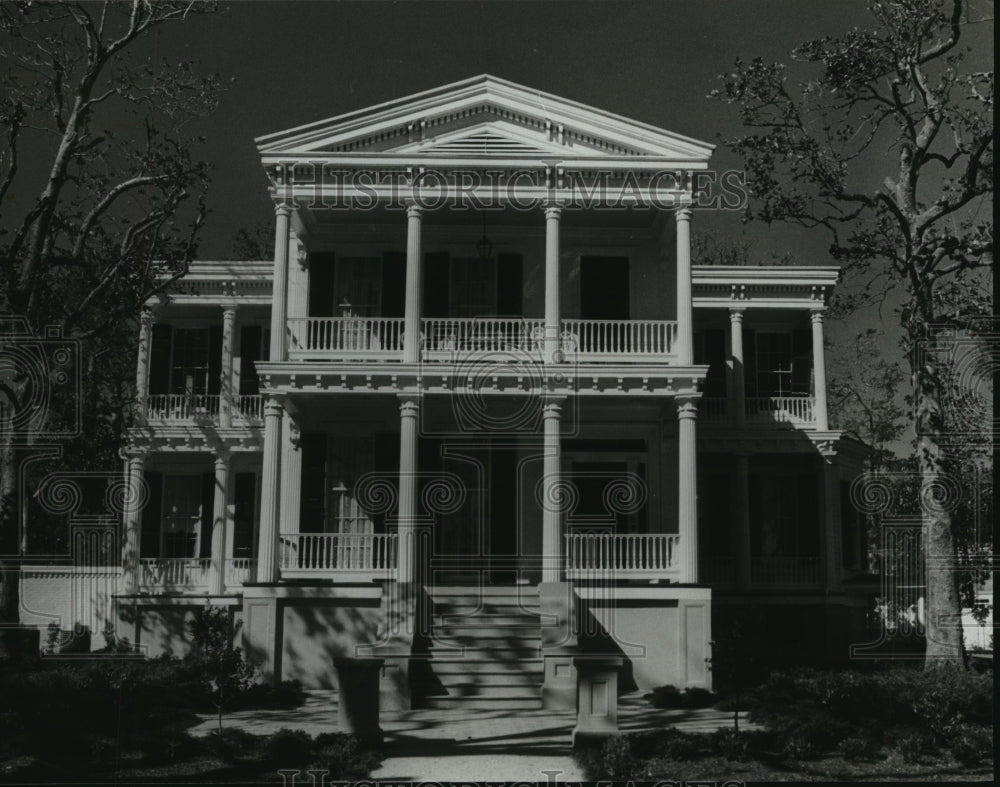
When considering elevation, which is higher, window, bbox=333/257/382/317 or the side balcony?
window, bbox=333/257/382/317

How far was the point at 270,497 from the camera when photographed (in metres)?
17.5

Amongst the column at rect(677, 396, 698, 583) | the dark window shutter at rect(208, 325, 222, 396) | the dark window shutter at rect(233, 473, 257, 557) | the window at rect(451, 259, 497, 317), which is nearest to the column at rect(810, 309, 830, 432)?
the column at rect(677, 396, 698, 583)

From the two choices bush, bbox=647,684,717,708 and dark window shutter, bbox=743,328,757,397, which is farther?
dark window shutter, bbox=743,328,757,397

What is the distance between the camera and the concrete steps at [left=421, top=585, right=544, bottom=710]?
50.2 feet

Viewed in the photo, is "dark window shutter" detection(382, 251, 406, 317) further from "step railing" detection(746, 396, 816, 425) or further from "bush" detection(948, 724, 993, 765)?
"bush" detection(948, 724, 993, 765)

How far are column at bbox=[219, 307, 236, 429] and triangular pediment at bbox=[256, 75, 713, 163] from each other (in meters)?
4.87

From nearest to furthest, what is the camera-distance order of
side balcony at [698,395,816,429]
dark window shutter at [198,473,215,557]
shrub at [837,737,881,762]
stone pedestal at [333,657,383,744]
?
shrub at [837,737,881,762] → stone pedestal at [333,657,383,744] → dark window shutter at [198,473,215,557] → side balcony at [698,395,816,429]

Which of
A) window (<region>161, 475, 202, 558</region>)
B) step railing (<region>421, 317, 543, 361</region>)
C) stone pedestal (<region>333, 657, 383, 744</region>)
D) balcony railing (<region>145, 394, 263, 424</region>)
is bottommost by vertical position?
stone pedestal (<region>333, 657, 383, 744</region>)

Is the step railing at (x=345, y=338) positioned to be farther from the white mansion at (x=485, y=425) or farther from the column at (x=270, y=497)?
the column at (x=270, y=497)

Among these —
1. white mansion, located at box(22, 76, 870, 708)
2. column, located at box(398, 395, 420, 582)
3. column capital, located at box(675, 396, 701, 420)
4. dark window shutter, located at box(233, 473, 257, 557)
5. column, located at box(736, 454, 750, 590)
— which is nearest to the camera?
column, located at box(398, 395, 420, 582)

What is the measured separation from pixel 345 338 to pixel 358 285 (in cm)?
170

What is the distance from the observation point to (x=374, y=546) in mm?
19250

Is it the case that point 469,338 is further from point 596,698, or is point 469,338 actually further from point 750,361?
point 596,698

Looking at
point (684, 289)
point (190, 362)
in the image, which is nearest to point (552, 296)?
point (684, 289)
